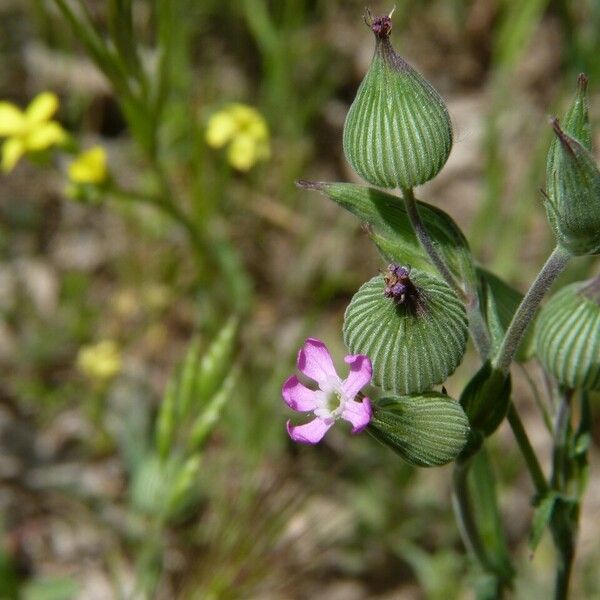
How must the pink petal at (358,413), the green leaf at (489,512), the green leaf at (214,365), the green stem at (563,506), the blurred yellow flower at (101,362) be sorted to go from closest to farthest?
the pink petal at (358,413)
the green stem at (563,506)
the green leaf at (489,512)
the green leaf at (214,365)
the blurred yellow flower at (101,362)

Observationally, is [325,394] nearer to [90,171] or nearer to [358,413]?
[358,413]

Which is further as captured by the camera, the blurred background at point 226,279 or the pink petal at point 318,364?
the blurred background at point 226,279

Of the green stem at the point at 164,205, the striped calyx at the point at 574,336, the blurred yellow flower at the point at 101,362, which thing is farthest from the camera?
the blurred yellow flower at the point at 101,362

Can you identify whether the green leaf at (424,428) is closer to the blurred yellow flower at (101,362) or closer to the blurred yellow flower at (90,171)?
the blurred yellow flower at (90,171)

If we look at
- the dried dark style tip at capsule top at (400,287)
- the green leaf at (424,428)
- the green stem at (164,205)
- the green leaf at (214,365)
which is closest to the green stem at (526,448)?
the green leaf at (424,428)

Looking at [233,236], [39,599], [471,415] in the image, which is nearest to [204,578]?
[39,599]

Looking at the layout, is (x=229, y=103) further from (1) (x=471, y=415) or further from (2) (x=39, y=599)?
(1) (x=471, y=415)

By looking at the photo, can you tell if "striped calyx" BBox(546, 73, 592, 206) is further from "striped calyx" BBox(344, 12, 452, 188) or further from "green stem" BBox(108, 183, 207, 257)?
"green stem" BBox(108, 183, 207, 257)
